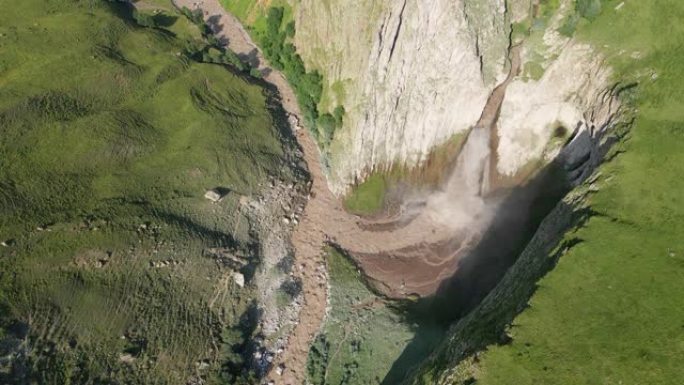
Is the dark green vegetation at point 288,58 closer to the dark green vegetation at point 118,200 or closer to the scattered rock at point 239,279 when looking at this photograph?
the dark green vegetation at point 118,200

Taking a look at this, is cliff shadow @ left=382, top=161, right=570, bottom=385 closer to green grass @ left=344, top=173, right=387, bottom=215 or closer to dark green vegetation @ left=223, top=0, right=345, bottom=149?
green grass @ left=344, top=173, right=387, bottom=215

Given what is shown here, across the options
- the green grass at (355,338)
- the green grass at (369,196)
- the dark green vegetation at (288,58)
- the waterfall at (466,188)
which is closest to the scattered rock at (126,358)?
the green grass at (355,338)

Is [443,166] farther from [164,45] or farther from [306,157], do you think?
[164,45]

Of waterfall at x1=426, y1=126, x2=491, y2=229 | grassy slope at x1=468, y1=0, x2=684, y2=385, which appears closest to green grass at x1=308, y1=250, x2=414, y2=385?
waterfall at x1=426, y1=126, x2=491, y2=229

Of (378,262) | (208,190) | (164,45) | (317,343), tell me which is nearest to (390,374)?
(317,343)

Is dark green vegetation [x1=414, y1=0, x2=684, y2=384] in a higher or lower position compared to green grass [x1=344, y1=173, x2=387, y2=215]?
lower
